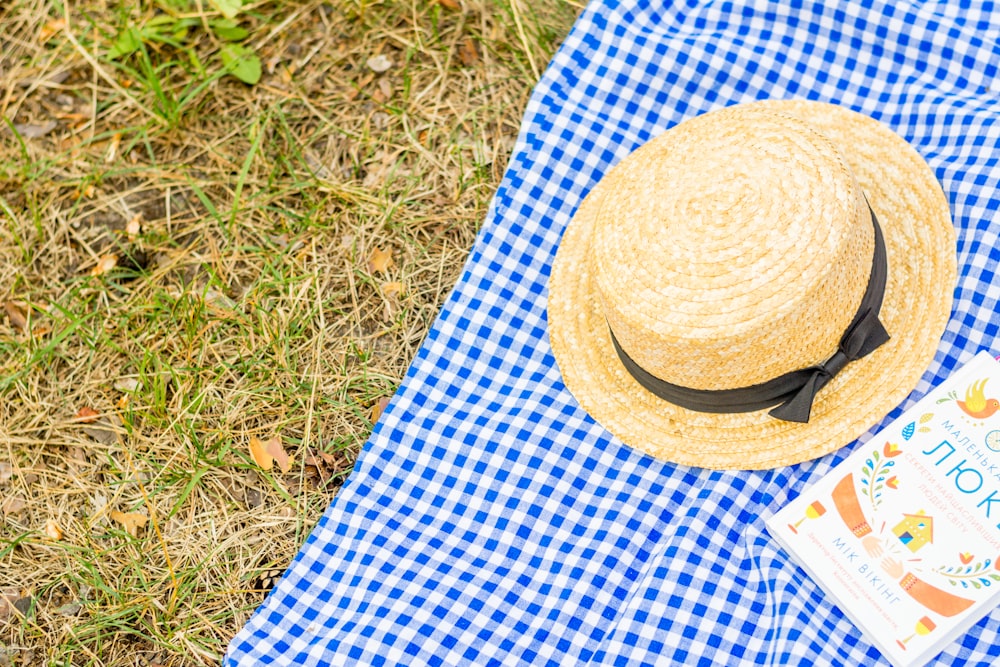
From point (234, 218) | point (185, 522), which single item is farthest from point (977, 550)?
point (234, 218)

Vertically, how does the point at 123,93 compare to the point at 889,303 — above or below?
below

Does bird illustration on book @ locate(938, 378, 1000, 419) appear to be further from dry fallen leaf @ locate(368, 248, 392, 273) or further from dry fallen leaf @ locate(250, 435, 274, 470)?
dry fallen leaf @ locate(250, 435, 274, 470)

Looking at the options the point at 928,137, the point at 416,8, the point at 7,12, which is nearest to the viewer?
the point at 928,137

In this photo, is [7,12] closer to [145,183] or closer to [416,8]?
[145,183]

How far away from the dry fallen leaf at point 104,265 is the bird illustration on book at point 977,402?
2349 mm

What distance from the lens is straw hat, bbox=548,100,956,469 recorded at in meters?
1.85

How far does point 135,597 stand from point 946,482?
2.01 m

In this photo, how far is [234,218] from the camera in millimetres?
2900

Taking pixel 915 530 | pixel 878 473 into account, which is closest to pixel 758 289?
pixel 878 473

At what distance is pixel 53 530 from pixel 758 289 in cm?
201

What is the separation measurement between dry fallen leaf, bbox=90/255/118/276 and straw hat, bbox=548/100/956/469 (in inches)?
56.8

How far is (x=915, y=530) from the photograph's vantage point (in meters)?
1.95

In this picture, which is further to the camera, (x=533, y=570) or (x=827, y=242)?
(x=533, y=570)

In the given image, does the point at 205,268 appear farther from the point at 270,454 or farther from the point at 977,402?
the point at 977,402
